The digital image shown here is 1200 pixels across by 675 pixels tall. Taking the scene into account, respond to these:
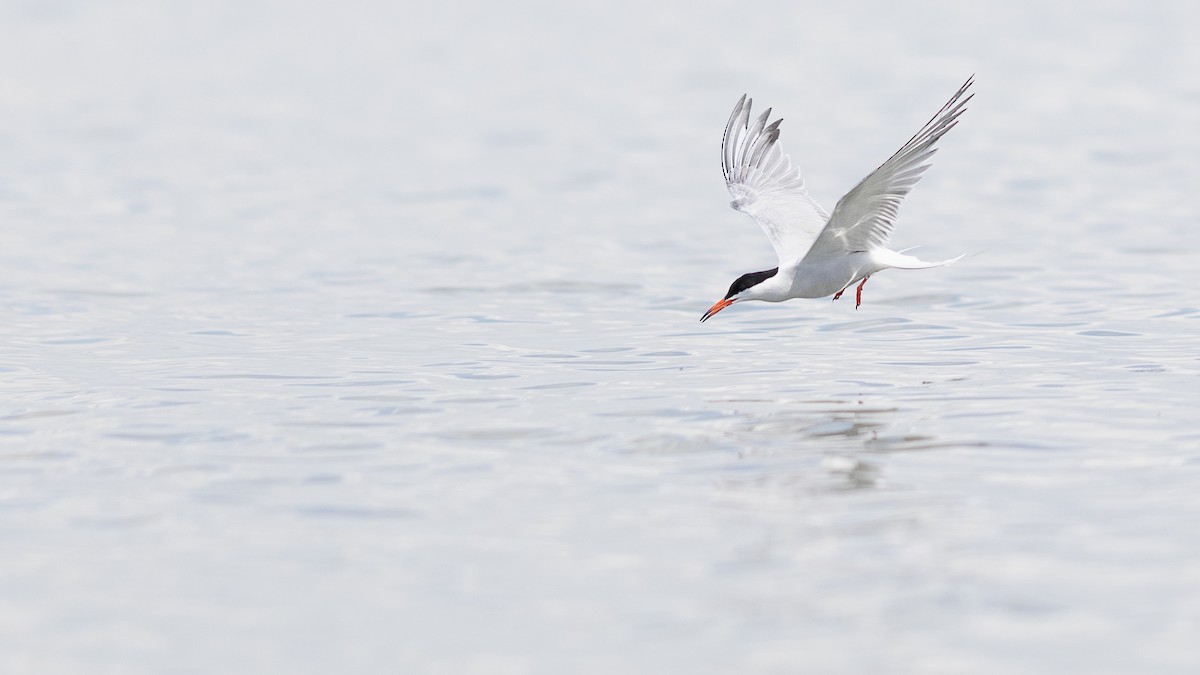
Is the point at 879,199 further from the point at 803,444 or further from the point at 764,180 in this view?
the point at 764,180

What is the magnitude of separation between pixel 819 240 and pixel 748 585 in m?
3.55

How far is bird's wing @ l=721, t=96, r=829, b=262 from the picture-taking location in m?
10.4

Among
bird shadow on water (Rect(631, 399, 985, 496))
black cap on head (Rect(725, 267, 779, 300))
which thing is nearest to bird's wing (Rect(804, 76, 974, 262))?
black cap on head (Rect(725, 267, 779, 300))

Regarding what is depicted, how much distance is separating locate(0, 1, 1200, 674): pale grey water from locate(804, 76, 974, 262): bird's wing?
730mm

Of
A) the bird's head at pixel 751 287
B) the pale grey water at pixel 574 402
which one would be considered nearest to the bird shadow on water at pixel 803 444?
the pale grey water at pixel 574 402

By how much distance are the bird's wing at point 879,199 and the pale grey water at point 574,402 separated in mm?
730

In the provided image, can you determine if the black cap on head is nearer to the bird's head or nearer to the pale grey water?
the bird's head

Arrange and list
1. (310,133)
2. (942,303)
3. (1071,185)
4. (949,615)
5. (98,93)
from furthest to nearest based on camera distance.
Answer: (98,93) < (310,133) < (1071,185) < (942,303) < (949,615)

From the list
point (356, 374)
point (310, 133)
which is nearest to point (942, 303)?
point (356, 374)

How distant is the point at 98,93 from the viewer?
24594 millimetres

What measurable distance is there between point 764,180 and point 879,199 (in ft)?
5.86

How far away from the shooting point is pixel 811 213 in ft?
34.5

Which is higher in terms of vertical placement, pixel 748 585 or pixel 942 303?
pixel 942 303

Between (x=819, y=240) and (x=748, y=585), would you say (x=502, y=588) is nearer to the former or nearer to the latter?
(x=748, y=585)
